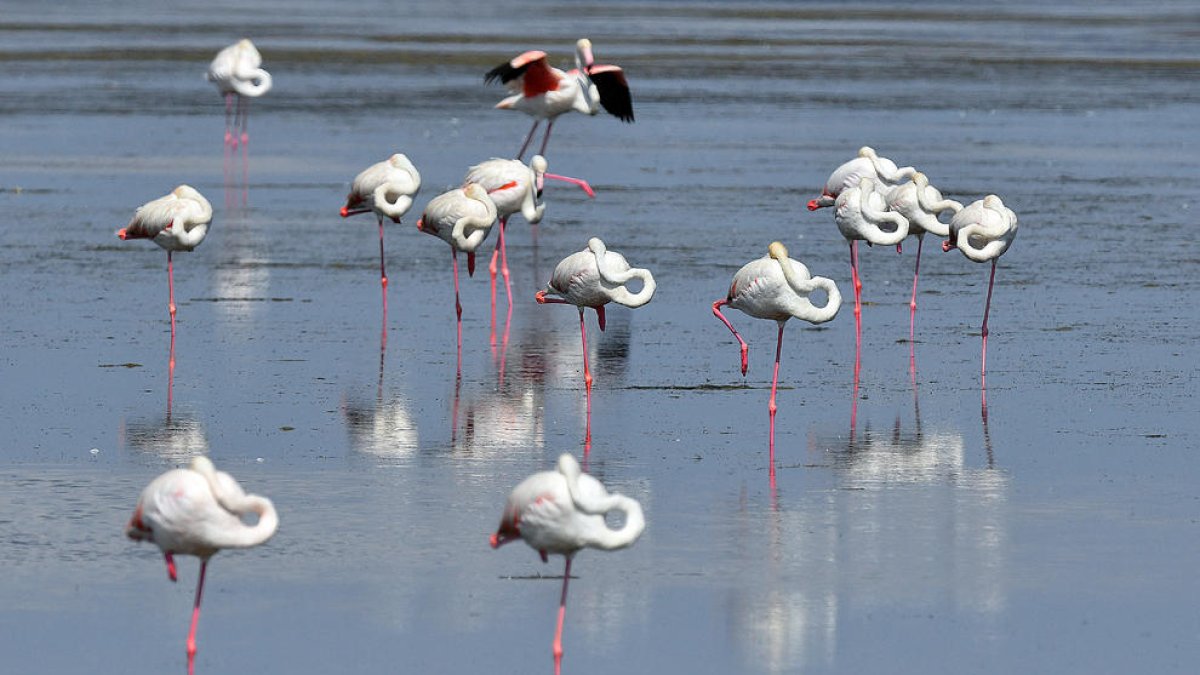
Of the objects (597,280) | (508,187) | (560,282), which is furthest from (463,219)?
(597,280)

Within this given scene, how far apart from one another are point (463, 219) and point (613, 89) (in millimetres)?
8300

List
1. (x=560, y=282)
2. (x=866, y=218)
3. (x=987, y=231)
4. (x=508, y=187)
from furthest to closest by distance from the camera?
(x=508, y=187)
(x=866, y=218)
(x=987, y=231)
(x=560, y=282)

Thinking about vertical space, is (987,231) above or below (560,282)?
above

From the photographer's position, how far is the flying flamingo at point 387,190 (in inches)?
591

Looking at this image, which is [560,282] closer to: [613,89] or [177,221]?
[177,221]

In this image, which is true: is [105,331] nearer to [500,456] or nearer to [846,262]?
[500,456]

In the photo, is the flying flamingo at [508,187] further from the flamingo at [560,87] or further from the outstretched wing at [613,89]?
the outstretched wing at [613,89]

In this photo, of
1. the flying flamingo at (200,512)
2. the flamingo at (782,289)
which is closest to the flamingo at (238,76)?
the flamingo at (782,289)

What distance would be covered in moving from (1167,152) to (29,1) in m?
43.3

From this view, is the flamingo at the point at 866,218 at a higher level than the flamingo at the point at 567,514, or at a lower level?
higher

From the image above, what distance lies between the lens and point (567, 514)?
6887mm

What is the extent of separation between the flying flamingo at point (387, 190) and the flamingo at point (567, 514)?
26.2 feet

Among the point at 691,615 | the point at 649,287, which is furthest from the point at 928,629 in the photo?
the point at 649,287

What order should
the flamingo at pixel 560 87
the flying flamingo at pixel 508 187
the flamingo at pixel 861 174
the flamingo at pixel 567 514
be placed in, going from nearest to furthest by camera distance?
1. the flamingo at pixel 567 514
2. the flamingo at pixel 861 174
3. the flying flamingo at pixel 508 187
4. the flamingo at pixel 560 87
